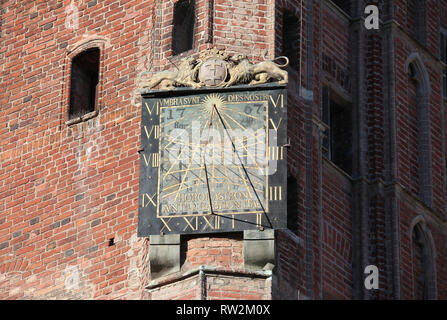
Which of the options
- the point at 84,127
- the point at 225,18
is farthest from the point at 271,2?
the point at 84,127

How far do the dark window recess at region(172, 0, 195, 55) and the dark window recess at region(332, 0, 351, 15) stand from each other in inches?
143

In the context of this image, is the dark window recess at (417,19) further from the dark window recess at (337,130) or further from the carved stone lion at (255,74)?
the carved stone lion at (255,74)

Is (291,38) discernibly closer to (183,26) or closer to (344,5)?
Answer: (183,26)

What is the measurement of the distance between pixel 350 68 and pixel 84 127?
4550mm

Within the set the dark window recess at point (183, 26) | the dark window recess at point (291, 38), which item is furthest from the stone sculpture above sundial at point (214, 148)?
the dark window recess at point (291, 38)

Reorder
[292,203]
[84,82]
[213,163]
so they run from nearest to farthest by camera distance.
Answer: [213,163] < [292,203] < [84,82]

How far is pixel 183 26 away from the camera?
41156mm

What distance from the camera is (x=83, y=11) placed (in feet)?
140

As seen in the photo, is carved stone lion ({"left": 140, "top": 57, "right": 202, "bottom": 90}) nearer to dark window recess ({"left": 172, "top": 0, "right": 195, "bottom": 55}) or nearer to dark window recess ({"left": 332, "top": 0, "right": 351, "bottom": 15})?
dark window recess ({"left": 172, "top": 0, "right": 195, "bottom": 55})

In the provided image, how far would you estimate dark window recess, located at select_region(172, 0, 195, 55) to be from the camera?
40875 mm

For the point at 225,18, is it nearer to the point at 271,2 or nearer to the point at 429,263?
the point at 271,2

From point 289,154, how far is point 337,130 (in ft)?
11.3

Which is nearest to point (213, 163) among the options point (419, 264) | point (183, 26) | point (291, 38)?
point (183, 26)
